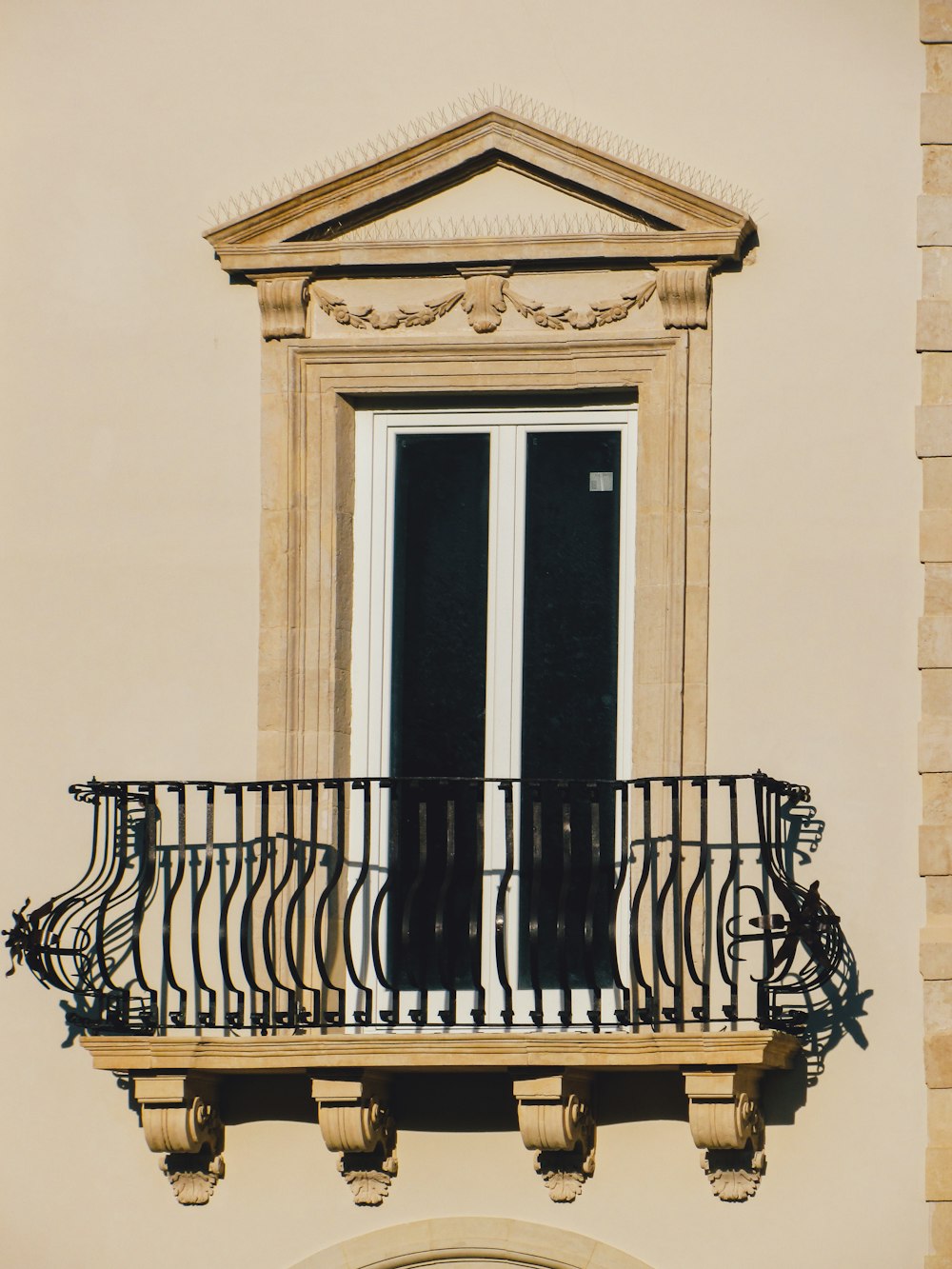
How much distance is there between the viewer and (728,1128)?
Result: 1024 cm

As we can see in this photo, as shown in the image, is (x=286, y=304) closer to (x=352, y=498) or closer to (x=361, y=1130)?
(x=352, y=498)

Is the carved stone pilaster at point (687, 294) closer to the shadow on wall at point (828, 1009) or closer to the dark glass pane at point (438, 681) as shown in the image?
the dark glass pane at point (438, 681)

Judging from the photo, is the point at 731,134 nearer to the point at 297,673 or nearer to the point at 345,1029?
the point at 297,673

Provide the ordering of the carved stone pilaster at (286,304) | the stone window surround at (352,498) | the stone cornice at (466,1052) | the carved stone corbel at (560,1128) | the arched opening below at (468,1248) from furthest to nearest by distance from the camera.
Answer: the carved stone pilaster at (286,304), the stone window surround at (352,498), the arched opening below at (468,1248), the carved stone corbel at (560,1128), the stone cornice at (466,1052)

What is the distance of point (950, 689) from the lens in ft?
35.1

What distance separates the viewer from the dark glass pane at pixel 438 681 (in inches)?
434

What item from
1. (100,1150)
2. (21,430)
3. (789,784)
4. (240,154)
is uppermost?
(240,154)

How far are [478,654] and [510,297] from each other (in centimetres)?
145

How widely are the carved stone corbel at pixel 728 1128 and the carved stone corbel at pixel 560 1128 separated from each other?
0.41 metres

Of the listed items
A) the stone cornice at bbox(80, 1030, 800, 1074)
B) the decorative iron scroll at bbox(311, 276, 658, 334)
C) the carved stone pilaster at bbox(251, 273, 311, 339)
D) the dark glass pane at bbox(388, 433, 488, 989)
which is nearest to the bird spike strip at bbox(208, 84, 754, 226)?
the carved stone pilaster at bbox(251, 273, 311, 339)

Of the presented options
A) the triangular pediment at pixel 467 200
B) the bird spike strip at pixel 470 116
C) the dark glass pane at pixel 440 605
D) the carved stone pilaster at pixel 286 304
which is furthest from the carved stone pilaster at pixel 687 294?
the carved stone pilaster at pixel 286 304

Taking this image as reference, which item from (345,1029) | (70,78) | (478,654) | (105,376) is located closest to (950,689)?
(478,654)

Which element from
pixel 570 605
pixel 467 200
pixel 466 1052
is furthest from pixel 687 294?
pixel 466 1052

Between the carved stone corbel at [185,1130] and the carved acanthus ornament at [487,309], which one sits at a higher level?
the carved acanthus ornament at [487,309]
